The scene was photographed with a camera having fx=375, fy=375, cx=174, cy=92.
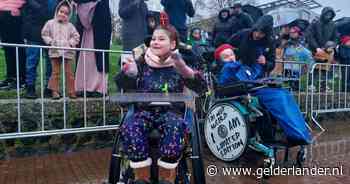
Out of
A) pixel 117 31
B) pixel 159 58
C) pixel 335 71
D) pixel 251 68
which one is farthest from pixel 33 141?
pixel 335 71

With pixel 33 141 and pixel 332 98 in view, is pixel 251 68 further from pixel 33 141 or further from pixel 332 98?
pixel 332 98

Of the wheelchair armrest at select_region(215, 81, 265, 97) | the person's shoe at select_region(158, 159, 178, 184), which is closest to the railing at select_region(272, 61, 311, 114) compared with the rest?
the wheelchair armrest at select_region(215, 81, 265, 97)

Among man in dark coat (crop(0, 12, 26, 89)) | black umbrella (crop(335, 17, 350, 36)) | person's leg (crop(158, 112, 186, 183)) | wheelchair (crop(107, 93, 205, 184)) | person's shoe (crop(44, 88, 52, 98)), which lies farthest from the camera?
black umbrella (crop(335, 17, 350, 36))

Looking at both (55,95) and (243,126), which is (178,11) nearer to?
(55,95)

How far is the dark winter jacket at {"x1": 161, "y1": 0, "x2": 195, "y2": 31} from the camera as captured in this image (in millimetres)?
6660

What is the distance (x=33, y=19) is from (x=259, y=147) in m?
3.73

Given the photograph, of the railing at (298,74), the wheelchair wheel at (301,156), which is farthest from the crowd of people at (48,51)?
the railing at (298,74)

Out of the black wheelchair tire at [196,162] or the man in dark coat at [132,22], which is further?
the man in dark coat at [132,22]

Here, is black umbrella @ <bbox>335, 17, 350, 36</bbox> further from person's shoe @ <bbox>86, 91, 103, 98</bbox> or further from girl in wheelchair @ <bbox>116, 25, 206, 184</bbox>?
girl in wheelchair @ <bbox>116, 25, 206, 184</bbox>

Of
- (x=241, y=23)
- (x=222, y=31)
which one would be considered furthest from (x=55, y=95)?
(x=241, y=23)

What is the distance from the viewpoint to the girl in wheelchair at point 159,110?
264 cm

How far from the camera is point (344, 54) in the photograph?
805 centimetres

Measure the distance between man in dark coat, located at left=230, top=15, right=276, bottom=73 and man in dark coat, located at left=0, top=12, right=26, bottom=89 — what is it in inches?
116

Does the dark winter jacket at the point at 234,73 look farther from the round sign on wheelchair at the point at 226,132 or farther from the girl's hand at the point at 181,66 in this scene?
the girl's hand at the point at 181,66
